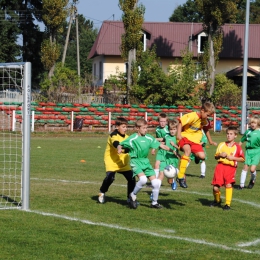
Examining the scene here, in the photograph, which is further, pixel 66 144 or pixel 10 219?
pixel 66 144

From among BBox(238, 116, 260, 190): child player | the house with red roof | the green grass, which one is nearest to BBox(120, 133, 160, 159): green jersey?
the green grass

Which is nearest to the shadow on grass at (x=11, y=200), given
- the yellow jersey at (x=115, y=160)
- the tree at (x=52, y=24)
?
the yellow jersey at (x=115, y=160)

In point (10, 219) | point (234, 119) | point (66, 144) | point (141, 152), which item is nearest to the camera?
point (10, 219)

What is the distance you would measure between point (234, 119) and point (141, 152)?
30.2 m

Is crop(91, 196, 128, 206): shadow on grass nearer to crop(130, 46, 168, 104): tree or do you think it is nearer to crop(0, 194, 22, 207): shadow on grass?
crop(0, 194, 22, 207): shadow on grass

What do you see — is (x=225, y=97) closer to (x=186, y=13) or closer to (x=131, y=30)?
(x=131, y=30)

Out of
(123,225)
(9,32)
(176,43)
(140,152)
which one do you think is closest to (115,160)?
(140,152)

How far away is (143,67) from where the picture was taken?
41312 mm

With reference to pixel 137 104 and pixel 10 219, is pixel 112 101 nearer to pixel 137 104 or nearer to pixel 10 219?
pixel 137 104

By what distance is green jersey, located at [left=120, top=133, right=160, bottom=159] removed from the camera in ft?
34.5

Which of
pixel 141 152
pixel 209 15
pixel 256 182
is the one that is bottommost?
pixel 256 182

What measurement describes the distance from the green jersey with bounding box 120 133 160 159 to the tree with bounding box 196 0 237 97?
32199mm

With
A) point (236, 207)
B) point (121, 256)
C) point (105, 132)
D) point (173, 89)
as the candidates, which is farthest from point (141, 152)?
point (173, 89)

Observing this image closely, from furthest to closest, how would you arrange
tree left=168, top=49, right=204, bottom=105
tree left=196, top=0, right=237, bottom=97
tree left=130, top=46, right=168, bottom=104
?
1. tree left=196, top=0, right=237, bottom=97
2. tree left=130, top=46, right=168, bottom=104
3. tree left=168, top=49, right=204, bottom=105
